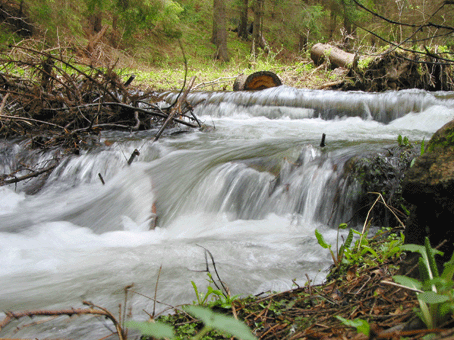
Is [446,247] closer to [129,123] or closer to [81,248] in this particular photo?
[81,248]

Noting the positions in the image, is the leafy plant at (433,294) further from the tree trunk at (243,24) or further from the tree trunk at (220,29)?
the tree trunk at (243,24)

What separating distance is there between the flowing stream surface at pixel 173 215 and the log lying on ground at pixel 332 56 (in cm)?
422

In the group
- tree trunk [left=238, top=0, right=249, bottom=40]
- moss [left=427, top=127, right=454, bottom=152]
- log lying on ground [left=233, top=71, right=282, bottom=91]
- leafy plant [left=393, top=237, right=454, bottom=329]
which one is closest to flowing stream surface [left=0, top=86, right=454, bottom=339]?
leafy plant [left=393, top=237, right=454, bottom=329]

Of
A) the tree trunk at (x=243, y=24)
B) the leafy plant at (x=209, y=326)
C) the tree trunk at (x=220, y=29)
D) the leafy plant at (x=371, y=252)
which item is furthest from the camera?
the tree trunk at (x=243, y=24)

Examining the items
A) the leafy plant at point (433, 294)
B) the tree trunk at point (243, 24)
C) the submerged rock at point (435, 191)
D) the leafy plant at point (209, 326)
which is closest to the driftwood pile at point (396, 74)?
the submerged rock at point (435, 191)

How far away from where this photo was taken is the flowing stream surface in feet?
7.57

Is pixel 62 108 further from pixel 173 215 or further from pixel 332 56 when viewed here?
pixel 332 56

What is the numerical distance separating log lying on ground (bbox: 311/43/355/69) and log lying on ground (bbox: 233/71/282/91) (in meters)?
2.30

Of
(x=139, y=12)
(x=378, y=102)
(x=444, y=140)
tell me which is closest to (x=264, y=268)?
(x=444, y=140)

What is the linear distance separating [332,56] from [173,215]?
9398 mm

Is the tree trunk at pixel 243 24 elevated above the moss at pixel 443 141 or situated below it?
above

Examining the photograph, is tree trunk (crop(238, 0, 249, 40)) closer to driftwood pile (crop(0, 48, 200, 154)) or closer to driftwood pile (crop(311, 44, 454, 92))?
driftwood pile (crop(311, 44, 454, 92))

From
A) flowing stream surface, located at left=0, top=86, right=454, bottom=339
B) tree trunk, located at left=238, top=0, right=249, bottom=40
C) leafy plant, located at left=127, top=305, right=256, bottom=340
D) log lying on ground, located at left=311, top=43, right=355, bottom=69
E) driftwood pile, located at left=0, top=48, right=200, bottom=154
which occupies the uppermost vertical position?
tree trunk, located at left=238, top=0, right=249, bottom=40

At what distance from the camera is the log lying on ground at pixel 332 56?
10609mm
